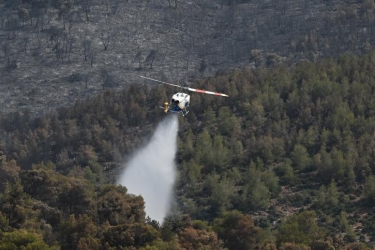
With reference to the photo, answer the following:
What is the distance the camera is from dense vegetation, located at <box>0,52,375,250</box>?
9900 cm

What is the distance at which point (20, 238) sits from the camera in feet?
291

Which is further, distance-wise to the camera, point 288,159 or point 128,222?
point 288,159

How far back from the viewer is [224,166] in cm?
13762

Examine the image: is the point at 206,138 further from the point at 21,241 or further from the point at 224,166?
the point at 21,241

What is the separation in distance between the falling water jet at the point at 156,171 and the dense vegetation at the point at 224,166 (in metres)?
1.81

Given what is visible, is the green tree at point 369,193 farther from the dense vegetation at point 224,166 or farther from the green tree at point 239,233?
the green tree at point 239,233

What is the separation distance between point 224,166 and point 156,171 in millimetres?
11647

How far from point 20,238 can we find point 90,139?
67.2 meters

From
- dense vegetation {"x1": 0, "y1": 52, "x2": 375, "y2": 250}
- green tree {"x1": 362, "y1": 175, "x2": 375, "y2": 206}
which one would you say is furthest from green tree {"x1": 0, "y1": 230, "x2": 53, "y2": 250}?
green tree {"x1": 362, "y1": 175, "x2": 375, "y2": 206}

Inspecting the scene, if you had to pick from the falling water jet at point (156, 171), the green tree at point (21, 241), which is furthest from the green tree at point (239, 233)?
the falling water jet at point (156, 171)

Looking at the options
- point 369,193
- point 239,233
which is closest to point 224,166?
point 369,193

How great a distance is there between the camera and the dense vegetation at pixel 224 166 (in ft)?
325

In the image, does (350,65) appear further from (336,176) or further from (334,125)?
(336,176)

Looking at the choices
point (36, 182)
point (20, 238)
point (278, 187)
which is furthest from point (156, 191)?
point (20, 238)
